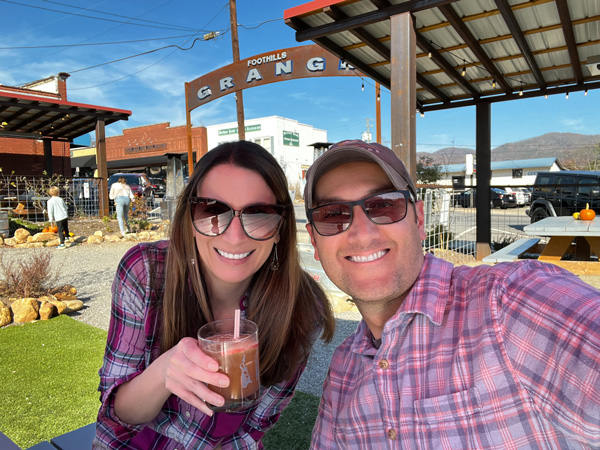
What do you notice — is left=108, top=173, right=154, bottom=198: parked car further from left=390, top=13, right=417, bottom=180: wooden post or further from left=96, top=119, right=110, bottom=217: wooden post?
left=390, top=13, right=417, bottom=180: wooden post

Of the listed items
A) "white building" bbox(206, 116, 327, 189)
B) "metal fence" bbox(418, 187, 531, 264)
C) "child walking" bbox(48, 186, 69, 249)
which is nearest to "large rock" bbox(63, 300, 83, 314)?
"metal fence" bbox(418, 187, 531, 264)

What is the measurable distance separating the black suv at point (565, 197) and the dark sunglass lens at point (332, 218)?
999cm

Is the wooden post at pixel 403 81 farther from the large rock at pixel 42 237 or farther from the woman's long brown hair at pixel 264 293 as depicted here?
the large rock at pixel 42 237

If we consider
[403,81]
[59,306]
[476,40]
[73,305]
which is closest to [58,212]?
[73,305]

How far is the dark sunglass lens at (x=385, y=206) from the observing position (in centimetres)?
135

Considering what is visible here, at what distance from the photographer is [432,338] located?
3.78ft

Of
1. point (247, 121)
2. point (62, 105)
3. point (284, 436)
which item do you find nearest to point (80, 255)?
point (62, 105)

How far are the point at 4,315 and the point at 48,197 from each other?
10.4 meters

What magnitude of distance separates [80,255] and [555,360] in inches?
404

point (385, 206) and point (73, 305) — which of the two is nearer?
point (385, 206)

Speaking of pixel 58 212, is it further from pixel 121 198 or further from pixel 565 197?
pixel 565 197

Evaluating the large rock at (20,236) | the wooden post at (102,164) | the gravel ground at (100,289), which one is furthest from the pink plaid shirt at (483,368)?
the wooden post at (102,164)

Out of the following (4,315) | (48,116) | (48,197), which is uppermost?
(48,116)

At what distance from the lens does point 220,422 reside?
62.1 inches
